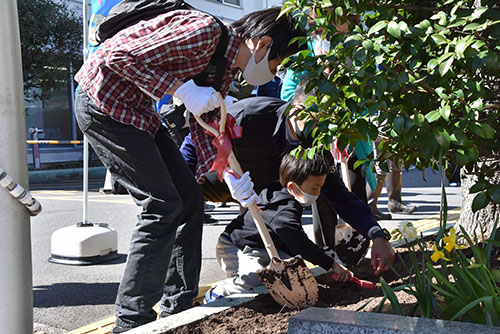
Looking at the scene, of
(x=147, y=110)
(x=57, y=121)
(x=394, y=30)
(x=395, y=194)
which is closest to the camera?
(x=394, y=30)

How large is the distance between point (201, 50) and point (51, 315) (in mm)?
1581

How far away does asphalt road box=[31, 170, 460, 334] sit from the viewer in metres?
3.06

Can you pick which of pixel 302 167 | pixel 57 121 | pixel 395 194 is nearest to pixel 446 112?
pixel 302 167

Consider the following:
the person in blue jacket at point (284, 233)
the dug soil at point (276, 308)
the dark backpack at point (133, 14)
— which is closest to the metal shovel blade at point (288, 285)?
the dug soil at point (276, 308)

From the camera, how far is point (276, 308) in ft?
8.48

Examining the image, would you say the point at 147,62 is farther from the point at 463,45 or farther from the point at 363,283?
the point at 363,283

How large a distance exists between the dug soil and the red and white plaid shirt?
816 mm

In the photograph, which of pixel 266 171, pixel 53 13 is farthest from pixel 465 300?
pixel 53 13

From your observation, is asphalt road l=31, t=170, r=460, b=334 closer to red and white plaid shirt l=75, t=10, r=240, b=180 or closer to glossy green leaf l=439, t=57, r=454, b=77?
red and white plaid shirt l=75, t=10, r=240, b=180

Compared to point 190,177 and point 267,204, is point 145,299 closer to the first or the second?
point 190,177

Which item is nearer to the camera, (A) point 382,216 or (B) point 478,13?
(B) point 478,13

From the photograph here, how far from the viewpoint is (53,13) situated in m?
14.1

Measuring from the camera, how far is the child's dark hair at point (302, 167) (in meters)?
2.89

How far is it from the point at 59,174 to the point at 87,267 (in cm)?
1023
